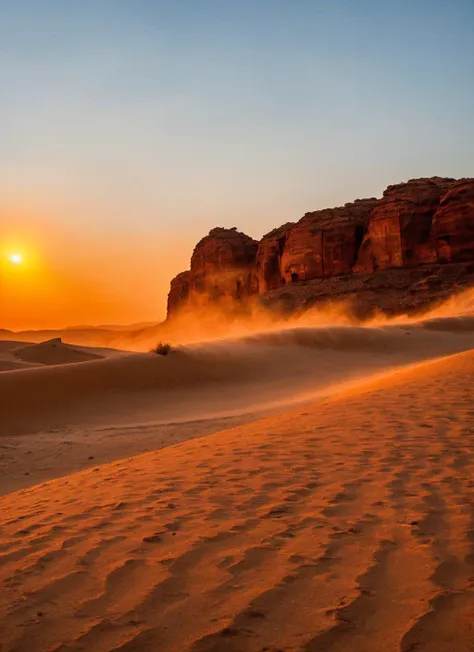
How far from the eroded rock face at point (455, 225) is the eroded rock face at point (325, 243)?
998 centimetres

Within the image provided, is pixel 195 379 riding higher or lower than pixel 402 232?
lower

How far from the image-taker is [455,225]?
181 feet

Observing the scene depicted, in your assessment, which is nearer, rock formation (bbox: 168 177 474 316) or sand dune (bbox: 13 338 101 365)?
sand dune (bbox: 13 338 101 365)

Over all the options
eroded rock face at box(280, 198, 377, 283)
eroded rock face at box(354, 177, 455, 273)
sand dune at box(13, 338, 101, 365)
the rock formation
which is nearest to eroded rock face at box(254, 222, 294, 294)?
the rock formation

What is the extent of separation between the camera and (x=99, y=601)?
110 inches

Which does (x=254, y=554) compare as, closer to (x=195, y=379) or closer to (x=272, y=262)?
(x=195, y=379)

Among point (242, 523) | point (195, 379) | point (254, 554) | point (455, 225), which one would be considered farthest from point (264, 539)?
point (455, 225)

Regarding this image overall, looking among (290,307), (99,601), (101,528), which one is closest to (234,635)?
(99,601)

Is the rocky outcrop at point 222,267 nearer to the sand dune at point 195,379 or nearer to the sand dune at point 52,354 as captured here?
the sand dune at point 52,354

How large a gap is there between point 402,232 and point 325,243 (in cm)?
993

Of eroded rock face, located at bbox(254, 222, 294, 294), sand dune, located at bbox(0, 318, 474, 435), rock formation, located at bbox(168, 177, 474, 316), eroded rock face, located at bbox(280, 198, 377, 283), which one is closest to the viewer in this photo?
sand dune, located at bbox(0, 318, 474, 435)

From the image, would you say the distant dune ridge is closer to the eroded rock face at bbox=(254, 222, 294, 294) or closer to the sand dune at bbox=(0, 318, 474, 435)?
the sand dune at bbox=(0, 318, 474, 435)

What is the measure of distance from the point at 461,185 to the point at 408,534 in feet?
201

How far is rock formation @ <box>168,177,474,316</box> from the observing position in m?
56.3
